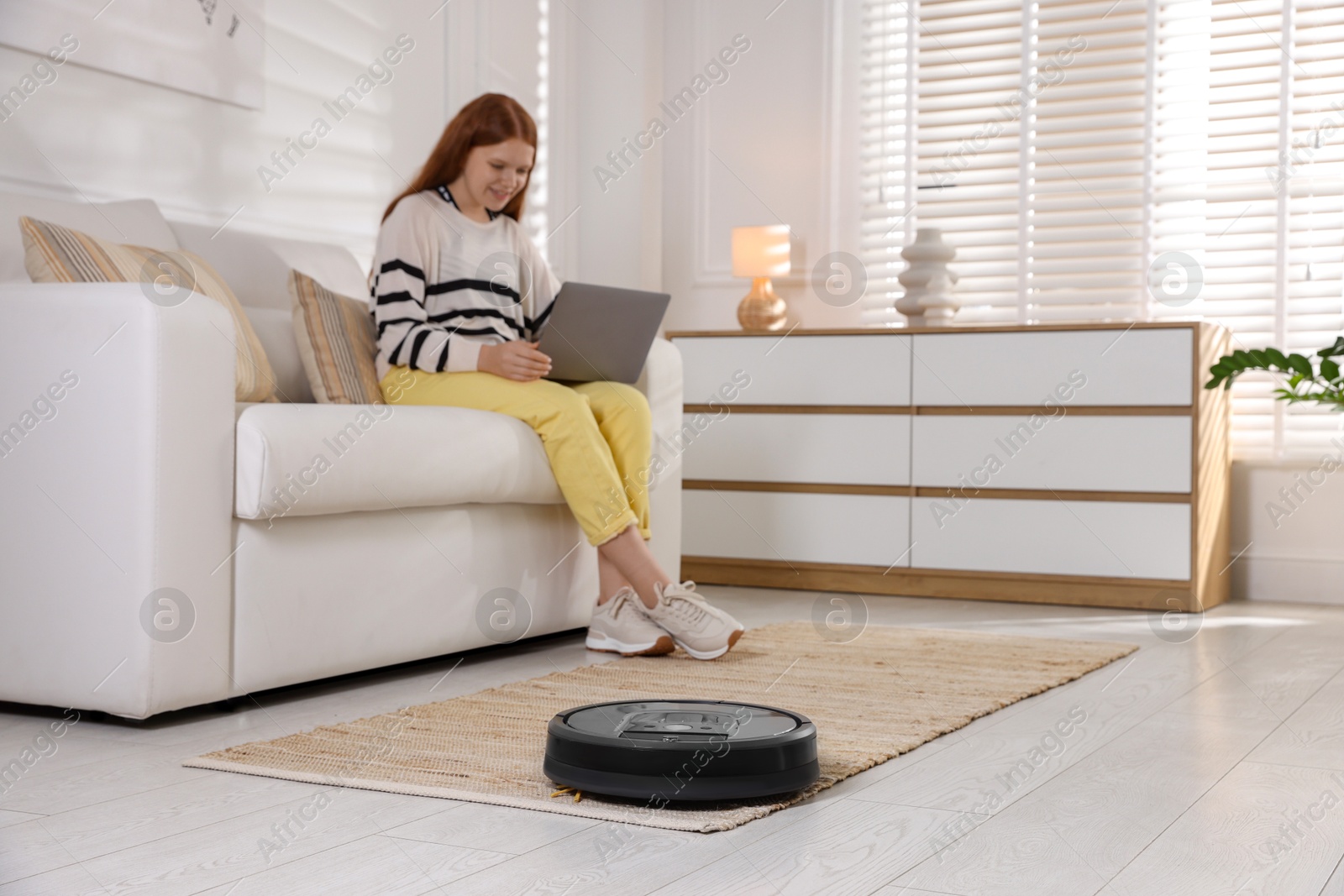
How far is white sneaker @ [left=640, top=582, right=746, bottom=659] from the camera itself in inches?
92.9

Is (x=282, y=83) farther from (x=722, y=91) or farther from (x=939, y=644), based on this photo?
(x=939, y=644)

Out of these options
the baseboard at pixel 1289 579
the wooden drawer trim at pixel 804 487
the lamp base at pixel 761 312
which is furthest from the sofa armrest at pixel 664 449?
the baseboard at pixel 1289 579

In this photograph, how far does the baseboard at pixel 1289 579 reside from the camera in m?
3.67

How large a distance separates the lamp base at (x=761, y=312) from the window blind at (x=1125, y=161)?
1.30 feet

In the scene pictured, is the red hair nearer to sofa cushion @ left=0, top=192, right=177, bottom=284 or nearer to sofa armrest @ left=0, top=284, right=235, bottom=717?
sofa cushion @ left=0, top=192, right=177, bottom=284

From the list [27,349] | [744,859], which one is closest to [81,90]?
[27,349]

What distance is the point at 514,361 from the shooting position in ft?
8.01

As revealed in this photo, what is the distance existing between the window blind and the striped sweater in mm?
1953

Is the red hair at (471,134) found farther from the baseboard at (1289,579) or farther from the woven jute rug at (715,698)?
the baseboard at (1289,579)

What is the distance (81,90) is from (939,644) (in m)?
2.10

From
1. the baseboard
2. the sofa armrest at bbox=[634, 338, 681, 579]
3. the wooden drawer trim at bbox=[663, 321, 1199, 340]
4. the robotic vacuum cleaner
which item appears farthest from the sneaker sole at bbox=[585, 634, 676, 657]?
the baseboard

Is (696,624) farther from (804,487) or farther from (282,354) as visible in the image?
(804,487)

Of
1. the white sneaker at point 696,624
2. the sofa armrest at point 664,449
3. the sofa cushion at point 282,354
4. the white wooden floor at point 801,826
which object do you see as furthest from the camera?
the sofa armrest at point 664,449

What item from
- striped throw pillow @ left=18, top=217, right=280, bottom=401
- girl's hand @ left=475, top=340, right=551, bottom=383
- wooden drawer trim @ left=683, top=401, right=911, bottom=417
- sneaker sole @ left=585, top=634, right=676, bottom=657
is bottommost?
sneaker sole @ left=585, top=634, right=676, bottom=657
